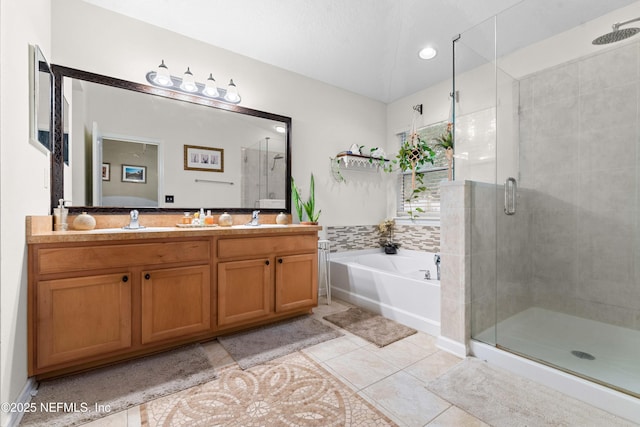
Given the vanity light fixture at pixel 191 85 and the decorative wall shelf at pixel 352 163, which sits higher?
the vanity light fixture at pixel 191 85

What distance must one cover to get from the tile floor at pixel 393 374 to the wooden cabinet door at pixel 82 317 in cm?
48

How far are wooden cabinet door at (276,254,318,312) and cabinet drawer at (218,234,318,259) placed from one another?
79mm

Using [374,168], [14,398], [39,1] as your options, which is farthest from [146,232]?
[374,168]

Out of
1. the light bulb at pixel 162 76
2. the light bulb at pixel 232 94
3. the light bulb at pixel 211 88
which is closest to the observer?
the light bulb at pixel 162 76

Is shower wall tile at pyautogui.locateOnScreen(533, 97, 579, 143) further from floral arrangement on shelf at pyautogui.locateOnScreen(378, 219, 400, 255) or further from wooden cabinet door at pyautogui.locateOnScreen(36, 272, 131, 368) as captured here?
wooden cabinet door at pyautogui.locateOnScreen(36, 272, 131, 368)

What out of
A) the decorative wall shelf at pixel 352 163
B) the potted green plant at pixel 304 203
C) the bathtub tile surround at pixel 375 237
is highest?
the decorative wall shelf at pixel 352 163

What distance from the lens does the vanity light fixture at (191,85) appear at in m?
2.29

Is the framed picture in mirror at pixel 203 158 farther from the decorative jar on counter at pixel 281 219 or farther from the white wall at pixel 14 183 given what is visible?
the white wall at pixel 14 183

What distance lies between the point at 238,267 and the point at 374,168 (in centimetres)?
239

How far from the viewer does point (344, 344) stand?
6.84ft

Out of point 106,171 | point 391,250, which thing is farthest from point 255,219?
point 391,250

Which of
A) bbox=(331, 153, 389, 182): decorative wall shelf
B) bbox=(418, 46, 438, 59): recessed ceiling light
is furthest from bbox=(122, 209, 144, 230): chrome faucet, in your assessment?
bbox=(418, 46, 438, 59): recessed ceiling light

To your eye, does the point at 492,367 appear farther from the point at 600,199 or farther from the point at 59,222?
the point at 59,222

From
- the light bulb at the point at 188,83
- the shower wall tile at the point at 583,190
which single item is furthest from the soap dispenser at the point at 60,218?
the shower wall tile at the point at 583,190
